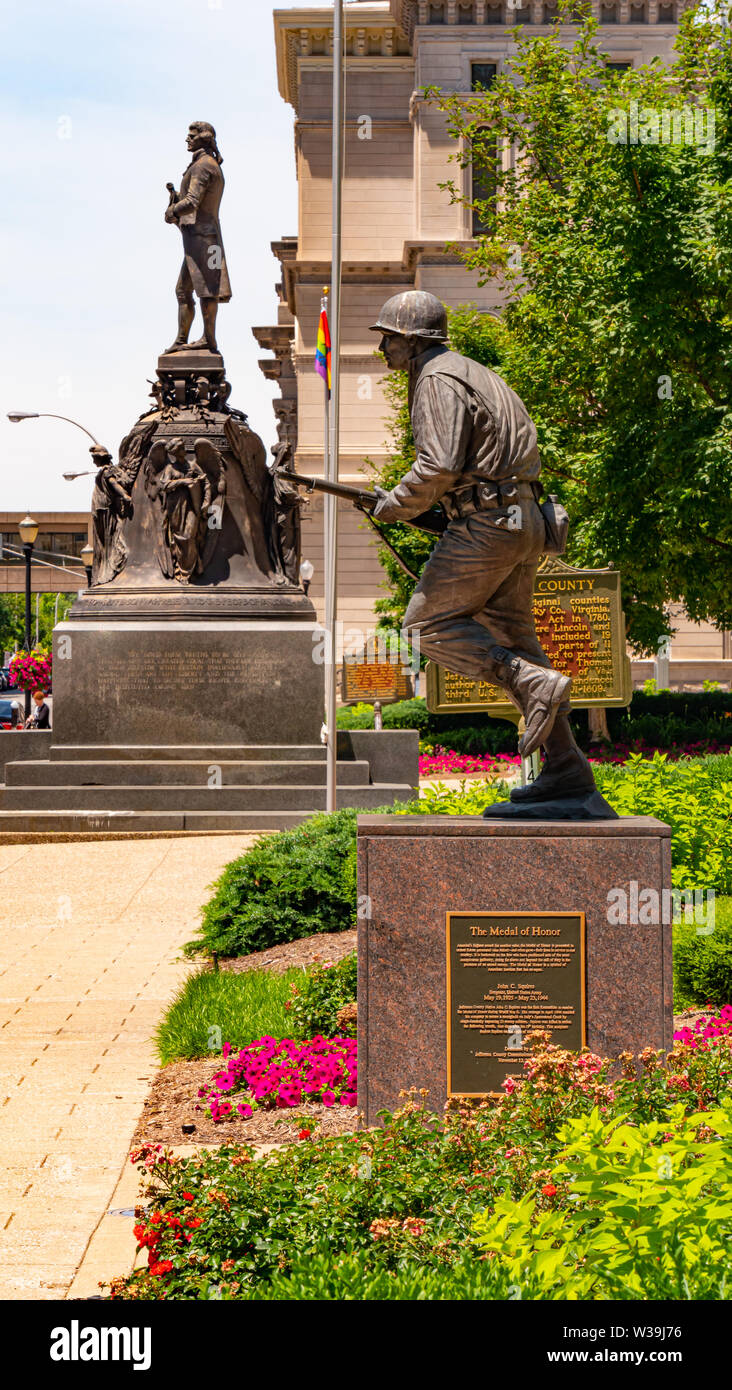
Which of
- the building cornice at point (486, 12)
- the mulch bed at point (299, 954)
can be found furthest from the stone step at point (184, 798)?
the building cornice at point (486, 12)

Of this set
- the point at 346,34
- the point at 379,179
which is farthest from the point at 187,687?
the point at 346,34

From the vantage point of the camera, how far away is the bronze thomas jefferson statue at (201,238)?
74.5 feet

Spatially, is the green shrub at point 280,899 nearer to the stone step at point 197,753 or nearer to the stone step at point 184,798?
the stone step at point 184,798

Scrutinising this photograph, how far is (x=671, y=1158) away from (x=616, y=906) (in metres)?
2.23

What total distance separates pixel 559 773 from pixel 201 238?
17.9 metres

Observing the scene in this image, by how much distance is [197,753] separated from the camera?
20156mm

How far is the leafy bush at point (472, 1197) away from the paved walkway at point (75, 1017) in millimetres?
536

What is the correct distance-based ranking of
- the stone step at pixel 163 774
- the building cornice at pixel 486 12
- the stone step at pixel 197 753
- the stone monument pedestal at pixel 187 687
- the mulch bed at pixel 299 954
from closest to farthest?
1. the mulch bed at pixel 299 954
2. the stone step at pixel 163 774
3. the stone step at pixel 197 753
4. the stone monument pedestal at pixel 187 687
5. the building cornice at pixel 486 12

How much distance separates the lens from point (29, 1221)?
561 cm

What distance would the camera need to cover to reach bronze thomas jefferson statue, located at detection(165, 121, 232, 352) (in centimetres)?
2272

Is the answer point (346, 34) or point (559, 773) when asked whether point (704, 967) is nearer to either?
point (559, 773)

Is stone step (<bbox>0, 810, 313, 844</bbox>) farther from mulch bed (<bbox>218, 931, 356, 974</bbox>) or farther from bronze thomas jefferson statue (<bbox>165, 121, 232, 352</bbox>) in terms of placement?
mulch bed (<bbox>218, 931, 356, 974</bbox>)

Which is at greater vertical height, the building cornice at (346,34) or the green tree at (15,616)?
the building cornice at (346,34)
